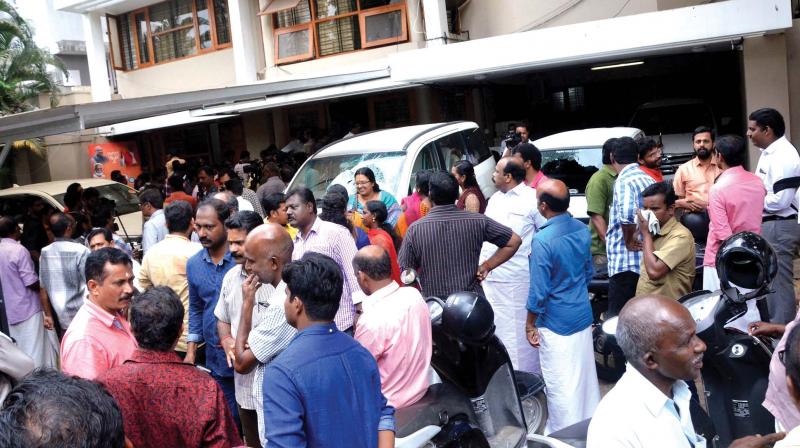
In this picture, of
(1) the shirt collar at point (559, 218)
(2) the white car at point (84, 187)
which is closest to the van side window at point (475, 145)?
(1) the shirt collar at point (559, 218)

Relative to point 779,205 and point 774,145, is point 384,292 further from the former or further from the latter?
point 774,145

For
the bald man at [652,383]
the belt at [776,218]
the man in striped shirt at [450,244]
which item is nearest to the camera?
the bald man at [652,383]

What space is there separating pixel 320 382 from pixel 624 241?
364 centimetres

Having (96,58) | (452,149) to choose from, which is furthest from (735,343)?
(96,58)

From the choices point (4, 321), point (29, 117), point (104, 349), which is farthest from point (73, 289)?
point (104, 349)

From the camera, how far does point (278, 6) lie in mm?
15352

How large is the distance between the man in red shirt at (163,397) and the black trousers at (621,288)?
12.0 feet

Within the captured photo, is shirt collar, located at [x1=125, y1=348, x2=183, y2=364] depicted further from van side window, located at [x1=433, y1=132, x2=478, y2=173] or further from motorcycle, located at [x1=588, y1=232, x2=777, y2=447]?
van side window, located at [x1=433, y1=132, x2=478, y2=173]

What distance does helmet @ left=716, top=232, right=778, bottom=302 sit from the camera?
3.49 metres

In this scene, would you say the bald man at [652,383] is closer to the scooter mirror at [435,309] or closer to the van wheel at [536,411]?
the scooter mirror at [435,309]

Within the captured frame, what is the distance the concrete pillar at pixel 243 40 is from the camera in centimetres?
1611

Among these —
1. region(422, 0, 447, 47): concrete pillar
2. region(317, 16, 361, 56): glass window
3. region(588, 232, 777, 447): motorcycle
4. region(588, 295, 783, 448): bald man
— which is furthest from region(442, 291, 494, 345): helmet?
region(317, 16, 361, 56): glass window

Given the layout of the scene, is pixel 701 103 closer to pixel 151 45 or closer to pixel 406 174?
pixel 406 174

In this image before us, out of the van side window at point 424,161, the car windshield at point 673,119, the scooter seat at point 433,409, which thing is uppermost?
the car windshield at point 673,119
